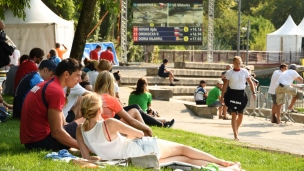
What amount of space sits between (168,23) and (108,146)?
35748 millimetres

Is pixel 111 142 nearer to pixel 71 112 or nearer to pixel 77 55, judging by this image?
pixel 71 112

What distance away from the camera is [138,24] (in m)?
44.8

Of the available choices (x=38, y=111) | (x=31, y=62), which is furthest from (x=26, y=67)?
(x=38, y=111)

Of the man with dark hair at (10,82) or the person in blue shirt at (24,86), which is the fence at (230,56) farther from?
the person in blue shirt at (24,86)

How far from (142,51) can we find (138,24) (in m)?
14.9

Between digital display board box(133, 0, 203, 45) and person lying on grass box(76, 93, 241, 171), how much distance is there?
35110mm

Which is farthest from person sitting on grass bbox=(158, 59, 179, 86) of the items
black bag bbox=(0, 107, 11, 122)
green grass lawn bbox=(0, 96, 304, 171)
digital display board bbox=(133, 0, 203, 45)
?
black bag bbox=(0, 107, 11, 122)

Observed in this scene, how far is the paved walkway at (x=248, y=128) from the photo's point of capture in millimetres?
17594

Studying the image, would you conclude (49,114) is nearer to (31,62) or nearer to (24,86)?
(24,86)

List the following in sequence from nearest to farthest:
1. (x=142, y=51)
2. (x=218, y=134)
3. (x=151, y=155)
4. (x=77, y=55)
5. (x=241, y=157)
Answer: (x=151, y=155) → (x=241, y=157) → (x=218, y=134) → (x=77, y=55) → (x=142, y=51)

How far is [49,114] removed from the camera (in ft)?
33.0

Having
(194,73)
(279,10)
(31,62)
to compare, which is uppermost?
(279,10)

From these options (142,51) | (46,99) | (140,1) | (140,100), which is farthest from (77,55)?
(142,51)

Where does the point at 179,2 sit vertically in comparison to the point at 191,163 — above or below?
above
